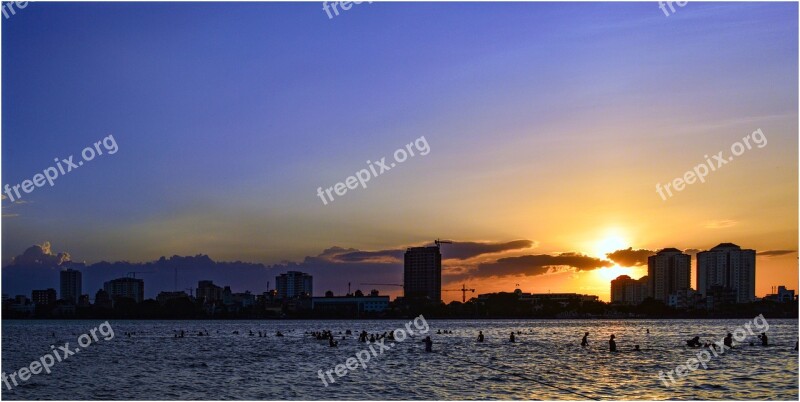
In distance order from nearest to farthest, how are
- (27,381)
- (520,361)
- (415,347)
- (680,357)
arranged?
(27,381), (520,361), (680,357), (415,347)

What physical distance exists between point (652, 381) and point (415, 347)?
49.4 metres

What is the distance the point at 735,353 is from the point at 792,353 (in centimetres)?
771

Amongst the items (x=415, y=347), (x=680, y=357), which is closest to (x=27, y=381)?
(x=415, y=347)

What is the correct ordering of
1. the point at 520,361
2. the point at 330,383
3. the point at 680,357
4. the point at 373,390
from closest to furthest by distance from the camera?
1. the point at 373,390
2. the point at 330,383
3. the point at 520,361
4. the point at 680,357

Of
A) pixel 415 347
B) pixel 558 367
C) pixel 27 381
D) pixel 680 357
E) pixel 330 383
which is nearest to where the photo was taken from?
pixel 330 383

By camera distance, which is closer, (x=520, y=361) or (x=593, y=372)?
(x=593, y=372)

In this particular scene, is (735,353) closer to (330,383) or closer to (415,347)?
(415,347)

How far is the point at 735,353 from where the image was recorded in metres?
89.1

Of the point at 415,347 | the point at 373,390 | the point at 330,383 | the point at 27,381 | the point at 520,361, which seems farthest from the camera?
the point at 415,347

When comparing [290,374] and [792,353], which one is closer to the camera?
[290,374]

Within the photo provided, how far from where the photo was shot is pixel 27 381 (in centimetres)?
6562

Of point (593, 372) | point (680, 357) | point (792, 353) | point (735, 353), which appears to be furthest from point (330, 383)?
point (792, 353)

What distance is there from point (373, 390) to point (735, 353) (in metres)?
51.3

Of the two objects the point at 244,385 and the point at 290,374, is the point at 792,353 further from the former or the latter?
the point at 244,385
